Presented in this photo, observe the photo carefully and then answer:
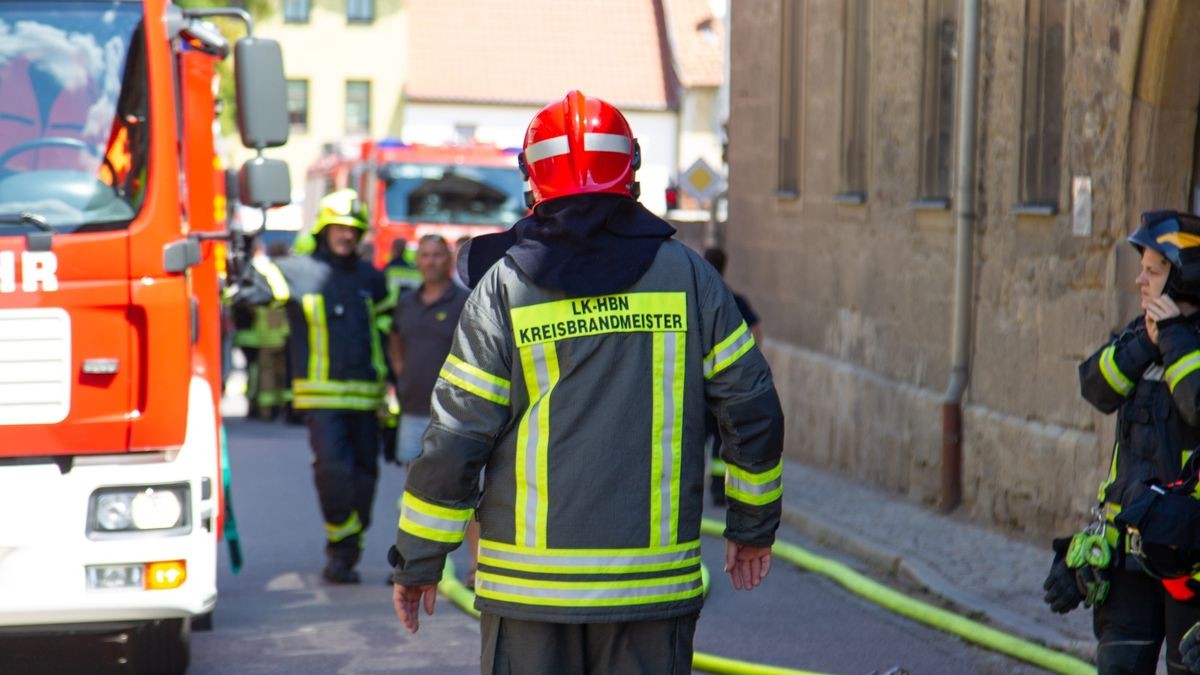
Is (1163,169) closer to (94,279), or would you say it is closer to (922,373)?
(922,373)

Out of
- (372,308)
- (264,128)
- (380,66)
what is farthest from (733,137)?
(380,66)

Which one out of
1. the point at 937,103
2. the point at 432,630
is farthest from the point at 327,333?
the point at 937,103

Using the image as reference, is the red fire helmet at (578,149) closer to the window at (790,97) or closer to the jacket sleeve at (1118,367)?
the jacket sleeve at (1118,367)

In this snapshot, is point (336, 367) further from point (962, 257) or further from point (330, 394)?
point (962, 257)

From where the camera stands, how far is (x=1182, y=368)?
17.3 ft

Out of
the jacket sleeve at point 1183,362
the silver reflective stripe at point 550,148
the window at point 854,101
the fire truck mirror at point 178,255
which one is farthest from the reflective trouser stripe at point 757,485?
the window at point 854,101

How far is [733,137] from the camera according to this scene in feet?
56.7

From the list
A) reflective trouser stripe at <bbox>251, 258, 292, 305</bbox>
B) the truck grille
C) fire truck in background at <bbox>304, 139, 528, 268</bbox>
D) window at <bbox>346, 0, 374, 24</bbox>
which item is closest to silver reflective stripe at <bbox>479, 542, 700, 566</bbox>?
the truck grille

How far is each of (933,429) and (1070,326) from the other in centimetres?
186

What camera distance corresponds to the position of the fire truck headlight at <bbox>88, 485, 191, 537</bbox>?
6.24m

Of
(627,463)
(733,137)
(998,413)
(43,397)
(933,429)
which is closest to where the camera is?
(627,463)

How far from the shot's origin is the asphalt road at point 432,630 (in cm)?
757

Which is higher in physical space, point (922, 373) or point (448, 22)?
point (448, 22)

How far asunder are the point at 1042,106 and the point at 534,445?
7280 mm
